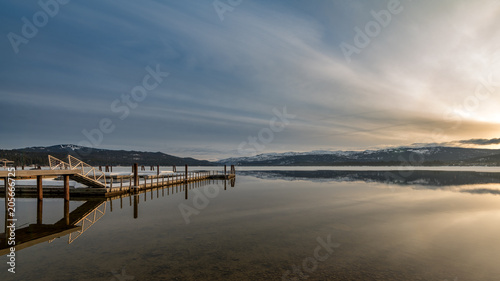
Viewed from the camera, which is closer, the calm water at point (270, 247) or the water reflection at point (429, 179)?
the calm water at point (270, 247)

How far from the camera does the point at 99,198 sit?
1220 inches

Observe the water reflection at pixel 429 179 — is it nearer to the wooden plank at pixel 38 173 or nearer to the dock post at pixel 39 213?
the wooden plank at pixel 38 173

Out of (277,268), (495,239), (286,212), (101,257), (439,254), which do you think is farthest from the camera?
(286,212)

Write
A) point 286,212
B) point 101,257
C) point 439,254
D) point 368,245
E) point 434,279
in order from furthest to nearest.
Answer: point 286,212 → point 368,245 → point 439,254 → point 101,257 → point 434,279

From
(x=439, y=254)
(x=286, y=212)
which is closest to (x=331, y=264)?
(x=439, y=254)

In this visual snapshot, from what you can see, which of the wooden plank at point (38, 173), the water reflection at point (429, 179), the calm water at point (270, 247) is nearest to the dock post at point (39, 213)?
the calm water at point (270, 247)

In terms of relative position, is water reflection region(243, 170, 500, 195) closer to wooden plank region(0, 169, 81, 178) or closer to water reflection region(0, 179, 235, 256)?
water reflection region(0, 179, 235, 256)

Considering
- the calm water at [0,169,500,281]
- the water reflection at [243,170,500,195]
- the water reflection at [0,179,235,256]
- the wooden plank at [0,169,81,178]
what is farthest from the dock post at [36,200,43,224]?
the water reflection at [243,170,500,195]

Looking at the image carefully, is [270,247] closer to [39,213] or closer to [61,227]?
[61,227]

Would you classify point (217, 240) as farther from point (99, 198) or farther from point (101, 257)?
point (99, 198)

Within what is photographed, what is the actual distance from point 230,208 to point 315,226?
985 cm

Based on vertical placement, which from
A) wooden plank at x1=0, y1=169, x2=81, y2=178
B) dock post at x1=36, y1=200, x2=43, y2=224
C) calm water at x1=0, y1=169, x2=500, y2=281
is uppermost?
wooden plank at x1=0, y1=169, x2=81, y2=178

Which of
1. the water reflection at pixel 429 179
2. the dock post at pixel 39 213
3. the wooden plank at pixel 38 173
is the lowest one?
the water reflection at pixel 429 179

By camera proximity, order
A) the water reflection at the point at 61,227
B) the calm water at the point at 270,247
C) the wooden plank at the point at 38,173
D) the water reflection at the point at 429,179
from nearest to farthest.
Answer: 1. the calm water at the point at 270,247
2. the water reflection at the point at 61,227
3. the wooden plank at the point at 38,173
4. the water reflection at the point at 429,179
